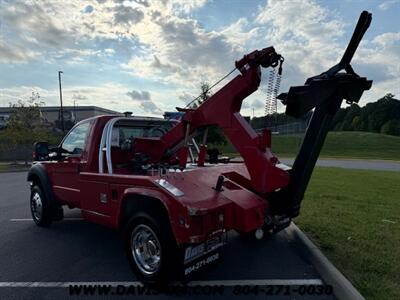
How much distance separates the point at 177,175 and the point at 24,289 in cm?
222

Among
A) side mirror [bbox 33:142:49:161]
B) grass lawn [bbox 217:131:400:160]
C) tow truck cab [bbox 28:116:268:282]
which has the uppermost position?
side mirror [bbox 33:142:49:161]

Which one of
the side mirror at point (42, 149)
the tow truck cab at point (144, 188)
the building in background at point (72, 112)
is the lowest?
the tow truck cab at point (144, 188)

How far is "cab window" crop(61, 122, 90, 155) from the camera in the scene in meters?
6.31

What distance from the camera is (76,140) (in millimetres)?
6609

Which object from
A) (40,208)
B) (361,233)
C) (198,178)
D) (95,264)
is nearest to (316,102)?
(198,178)

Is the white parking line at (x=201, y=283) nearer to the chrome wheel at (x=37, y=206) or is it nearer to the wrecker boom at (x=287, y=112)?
the wrecker boom at (x=287, y=112)

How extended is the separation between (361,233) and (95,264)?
162 inches

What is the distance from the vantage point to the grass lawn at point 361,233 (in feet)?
14.1

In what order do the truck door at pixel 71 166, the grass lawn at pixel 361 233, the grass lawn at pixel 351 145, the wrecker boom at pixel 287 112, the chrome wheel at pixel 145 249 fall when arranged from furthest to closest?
the grass lawn at pixel 351 145, the truck door at pixel 71 166, the wrecker boom at pixel 287 112, the chrome wheel at pixel 145 249, the grass lawn at pixel 361 233

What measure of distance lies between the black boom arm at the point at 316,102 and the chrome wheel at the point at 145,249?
66.9 inches

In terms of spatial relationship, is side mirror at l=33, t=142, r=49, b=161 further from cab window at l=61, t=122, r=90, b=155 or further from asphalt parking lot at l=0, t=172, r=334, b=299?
asphalt parking lot at l=0, t=172, r=334, b=299

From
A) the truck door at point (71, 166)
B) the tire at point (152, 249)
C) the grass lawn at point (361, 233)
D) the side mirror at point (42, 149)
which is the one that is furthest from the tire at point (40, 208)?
the grass lawn at point (361, 233)

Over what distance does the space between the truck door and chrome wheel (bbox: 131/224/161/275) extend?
1.88 metres

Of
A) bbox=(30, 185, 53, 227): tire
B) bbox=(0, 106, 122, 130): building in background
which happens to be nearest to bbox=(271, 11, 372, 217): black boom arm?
bbox=(30, 185, 53, 227): tire
